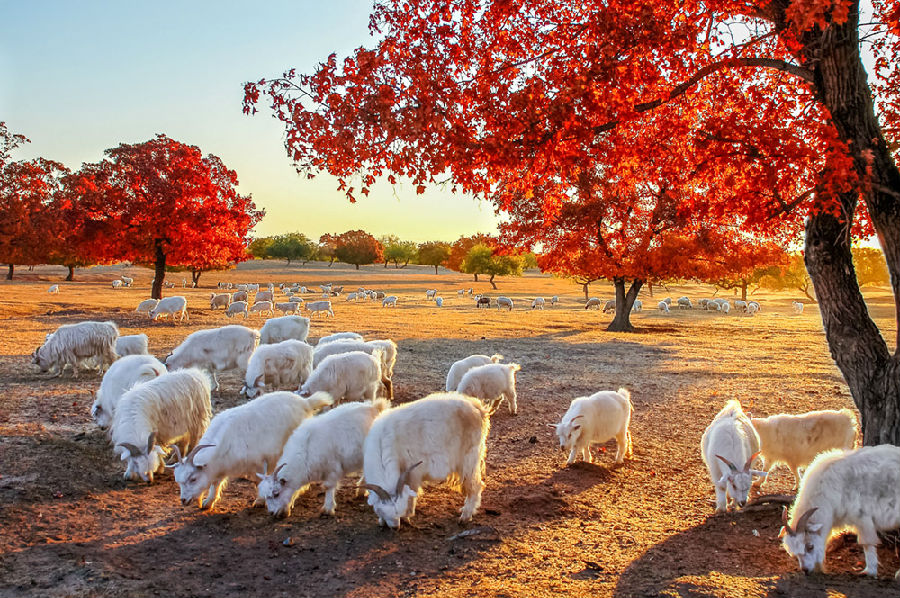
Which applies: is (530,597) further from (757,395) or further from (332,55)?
(757,395)

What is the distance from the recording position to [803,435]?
7.41m

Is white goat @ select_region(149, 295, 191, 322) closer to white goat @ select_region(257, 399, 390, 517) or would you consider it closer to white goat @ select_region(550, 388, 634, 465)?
white goat @ select_region(257, 399, 390, 517)

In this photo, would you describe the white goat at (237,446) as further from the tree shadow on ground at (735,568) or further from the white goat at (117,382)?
the tree shadow on ground at (735,568)

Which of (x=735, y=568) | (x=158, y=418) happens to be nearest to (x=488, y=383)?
(x=158, y=418)

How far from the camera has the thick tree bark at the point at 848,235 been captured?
561 centimetres

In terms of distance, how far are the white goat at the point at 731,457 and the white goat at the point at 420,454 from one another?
8.84 feet

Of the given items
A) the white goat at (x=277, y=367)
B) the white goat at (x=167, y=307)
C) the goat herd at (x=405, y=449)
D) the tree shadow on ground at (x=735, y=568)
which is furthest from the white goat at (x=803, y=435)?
the white goat at (x=167, y=307)

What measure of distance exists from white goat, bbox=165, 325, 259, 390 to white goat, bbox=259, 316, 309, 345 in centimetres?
300

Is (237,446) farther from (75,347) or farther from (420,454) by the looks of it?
(75,347)

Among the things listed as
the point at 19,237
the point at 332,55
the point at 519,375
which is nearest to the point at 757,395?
the point at 519,375

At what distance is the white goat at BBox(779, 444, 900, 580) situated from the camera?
490cm

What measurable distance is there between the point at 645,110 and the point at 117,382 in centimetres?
804

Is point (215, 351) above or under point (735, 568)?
above

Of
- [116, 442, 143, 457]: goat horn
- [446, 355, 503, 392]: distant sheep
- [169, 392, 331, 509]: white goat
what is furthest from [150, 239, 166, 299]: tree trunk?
[169, 392, 331, 509]: white goat
